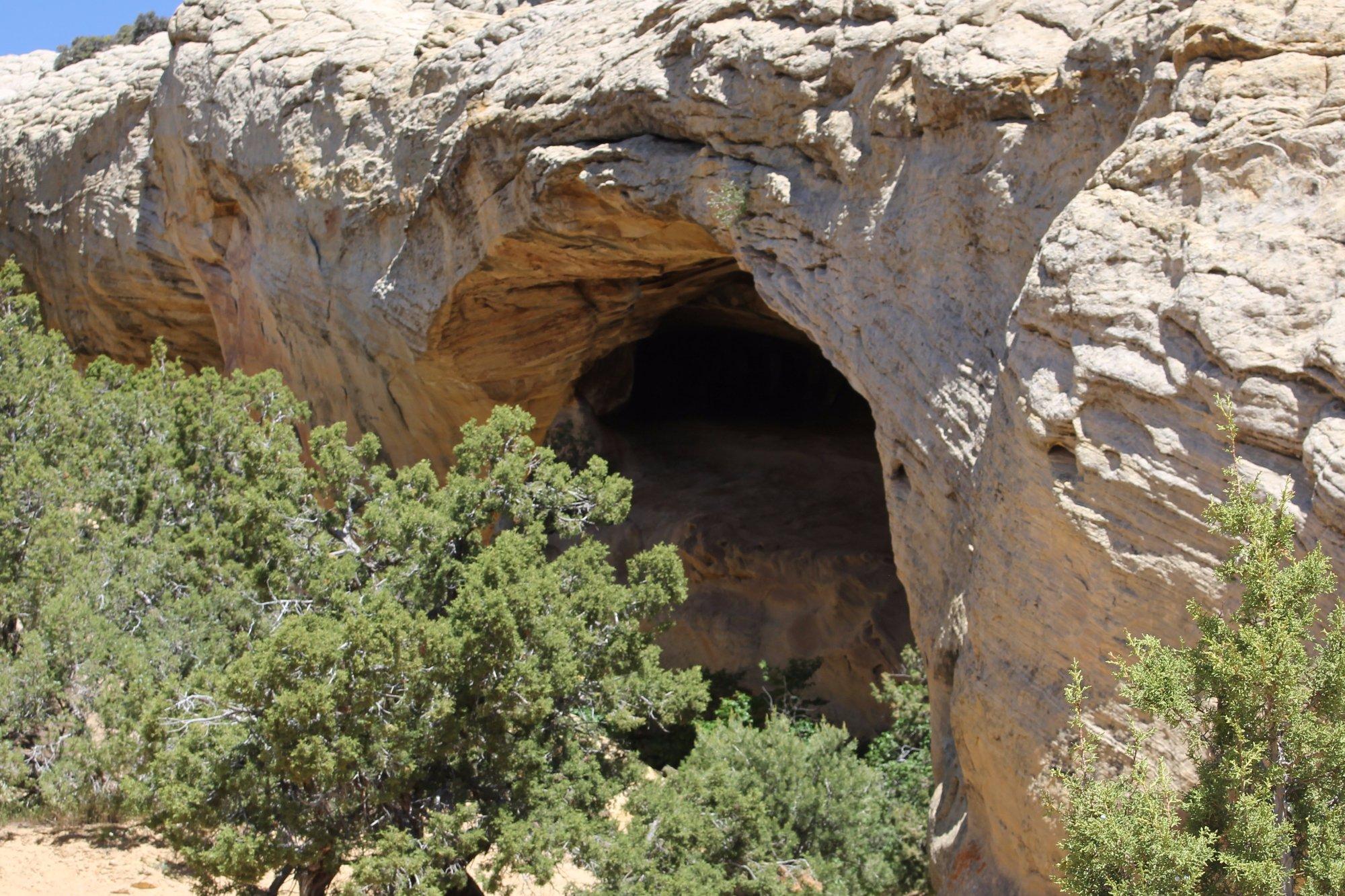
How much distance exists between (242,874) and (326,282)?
7438 millimetres

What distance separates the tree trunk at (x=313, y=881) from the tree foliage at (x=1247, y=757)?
5.00 meters

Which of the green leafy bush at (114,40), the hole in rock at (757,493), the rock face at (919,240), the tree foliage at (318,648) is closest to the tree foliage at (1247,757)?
the rock face at (919,240)

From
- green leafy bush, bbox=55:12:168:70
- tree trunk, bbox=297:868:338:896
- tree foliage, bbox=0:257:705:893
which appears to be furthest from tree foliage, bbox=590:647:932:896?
green leafy bush, bbox=55:12:168:70

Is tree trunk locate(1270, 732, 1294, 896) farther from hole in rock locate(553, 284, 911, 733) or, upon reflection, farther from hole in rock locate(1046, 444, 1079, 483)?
hole in rock locate(553, 284, 911, 733)

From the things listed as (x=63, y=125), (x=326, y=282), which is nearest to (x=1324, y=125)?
(x=326, y=282)

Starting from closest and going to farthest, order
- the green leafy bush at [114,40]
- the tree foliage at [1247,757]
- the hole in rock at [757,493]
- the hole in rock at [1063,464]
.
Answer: the tree foliage at [1247,757] < the hole in rock at [1063,464] < the hole in rock at [757,493] < the green leafy bush at [114,40]

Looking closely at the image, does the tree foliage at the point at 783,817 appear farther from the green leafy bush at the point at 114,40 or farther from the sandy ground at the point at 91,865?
the green leafy bush at the point at 114,40

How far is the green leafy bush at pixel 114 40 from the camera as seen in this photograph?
2280cm

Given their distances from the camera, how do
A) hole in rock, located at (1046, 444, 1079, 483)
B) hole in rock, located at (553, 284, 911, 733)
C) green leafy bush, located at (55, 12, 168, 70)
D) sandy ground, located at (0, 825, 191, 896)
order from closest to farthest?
hole in rock, located at (1046, 444, 1079, 483) < sandy ground, located at (0, 825, 191, 896) < hole in rock, located at (553, 284, 911, 733) < green leafy bush, located at (55, 12, 168, 70)

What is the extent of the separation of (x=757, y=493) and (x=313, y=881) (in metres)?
7.75

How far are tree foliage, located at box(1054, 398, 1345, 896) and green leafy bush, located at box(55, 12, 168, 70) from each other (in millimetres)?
22772

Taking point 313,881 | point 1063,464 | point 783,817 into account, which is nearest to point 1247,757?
point 1063,464

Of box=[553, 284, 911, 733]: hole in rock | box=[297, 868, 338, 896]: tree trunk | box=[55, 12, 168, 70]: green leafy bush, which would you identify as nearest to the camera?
box=[297, 868, 338, 896]: tree trunk

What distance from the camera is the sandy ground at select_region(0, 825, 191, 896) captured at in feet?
31.5
